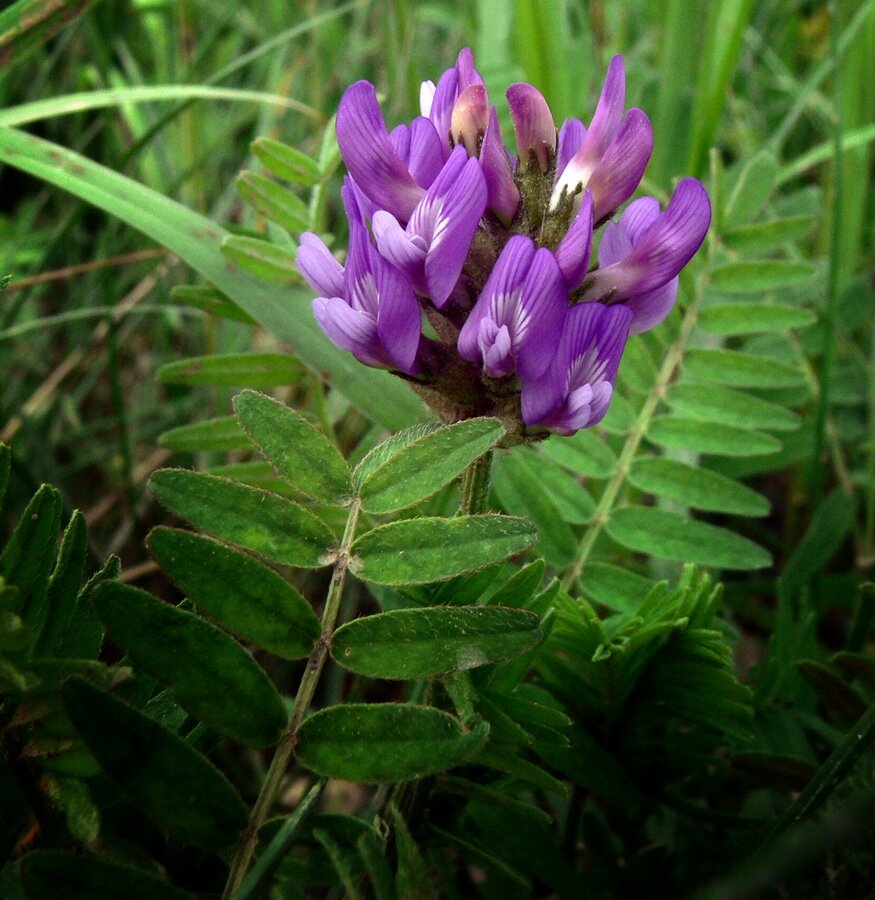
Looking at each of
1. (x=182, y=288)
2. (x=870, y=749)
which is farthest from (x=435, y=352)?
(x=870, y=749)

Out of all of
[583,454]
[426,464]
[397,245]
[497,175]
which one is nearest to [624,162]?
[497,175]

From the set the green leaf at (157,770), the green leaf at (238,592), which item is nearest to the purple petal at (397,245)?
the green leaf at (238,592)

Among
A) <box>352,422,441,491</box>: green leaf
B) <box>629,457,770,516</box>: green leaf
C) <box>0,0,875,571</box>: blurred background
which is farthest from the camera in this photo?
<box>0,0,875,571</box>: blurred background

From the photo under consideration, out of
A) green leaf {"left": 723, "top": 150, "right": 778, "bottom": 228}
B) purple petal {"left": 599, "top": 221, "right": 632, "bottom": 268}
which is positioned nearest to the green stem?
green leaf {"left": 723, "top": 150, "right": 778, "bottom": 228}

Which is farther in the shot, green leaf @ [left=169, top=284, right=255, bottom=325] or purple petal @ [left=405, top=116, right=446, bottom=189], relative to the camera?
green leaf @ [left=169, top=284, right=255, bottom=325]

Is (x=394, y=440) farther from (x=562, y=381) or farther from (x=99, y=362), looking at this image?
(x=99, y=362)

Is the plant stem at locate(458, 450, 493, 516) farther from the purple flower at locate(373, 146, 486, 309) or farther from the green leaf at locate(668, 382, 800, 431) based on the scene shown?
the green leaf at locate(668, 382, 800, 431)

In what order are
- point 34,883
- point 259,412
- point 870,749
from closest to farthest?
1. point 34,883
2. point 259,412
3. point 870,749
